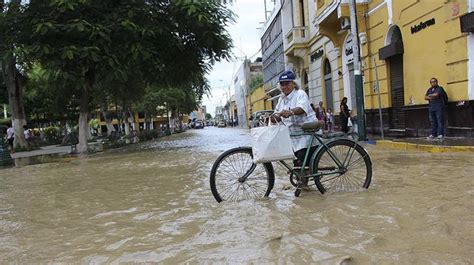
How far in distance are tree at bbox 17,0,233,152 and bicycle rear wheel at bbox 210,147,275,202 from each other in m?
10.8

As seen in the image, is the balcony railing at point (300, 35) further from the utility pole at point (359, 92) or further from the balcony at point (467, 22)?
the balcony at point (467, 22)

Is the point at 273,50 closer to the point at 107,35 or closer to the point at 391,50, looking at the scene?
the point at 391,50

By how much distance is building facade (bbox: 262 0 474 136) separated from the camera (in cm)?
1238

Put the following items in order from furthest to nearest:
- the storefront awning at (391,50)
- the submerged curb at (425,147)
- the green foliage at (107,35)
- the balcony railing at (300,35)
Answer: the balcony railing at (300,35)
the green foliage at (107,35)
the storefront awning at (391,50)
the submerged curb at (425,147)

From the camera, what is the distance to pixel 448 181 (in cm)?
683

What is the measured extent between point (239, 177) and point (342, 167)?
1.34m

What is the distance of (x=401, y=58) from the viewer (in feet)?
53.2

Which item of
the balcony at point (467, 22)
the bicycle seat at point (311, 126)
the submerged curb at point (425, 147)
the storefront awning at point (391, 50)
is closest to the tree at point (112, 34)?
the storefront awning at point (391, 50)

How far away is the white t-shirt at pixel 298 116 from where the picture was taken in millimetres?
6156

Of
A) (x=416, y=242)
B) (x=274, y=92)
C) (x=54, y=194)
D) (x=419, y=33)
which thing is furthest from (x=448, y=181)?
(x=274, y=92)

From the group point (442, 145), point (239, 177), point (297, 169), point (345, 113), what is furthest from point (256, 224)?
point (345, 113)

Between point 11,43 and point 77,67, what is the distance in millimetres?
2283

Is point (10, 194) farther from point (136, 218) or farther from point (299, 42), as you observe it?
point (299, 42)

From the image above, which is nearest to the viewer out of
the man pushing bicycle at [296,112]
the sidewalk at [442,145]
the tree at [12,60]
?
the man pushing bicycle at [296,112]
